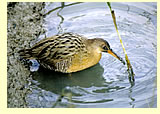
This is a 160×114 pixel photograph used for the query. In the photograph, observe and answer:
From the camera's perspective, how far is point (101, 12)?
877 cm

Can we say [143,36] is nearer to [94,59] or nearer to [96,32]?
[96,32]

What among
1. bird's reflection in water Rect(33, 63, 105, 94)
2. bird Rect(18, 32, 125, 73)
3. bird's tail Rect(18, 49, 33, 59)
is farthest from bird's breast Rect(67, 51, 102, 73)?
bird's tail Rect(18, 49, 33, 59)

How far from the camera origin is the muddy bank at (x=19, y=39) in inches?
230

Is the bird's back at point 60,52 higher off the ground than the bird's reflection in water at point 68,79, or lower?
higher

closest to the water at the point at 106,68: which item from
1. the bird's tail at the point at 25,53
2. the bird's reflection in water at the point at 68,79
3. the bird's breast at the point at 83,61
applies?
the bird's reflection in water at the point at 68,79

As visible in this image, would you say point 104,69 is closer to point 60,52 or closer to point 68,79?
point 68,79

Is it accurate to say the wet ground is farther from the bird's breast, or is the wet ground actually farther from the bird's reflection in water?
the bird's breast

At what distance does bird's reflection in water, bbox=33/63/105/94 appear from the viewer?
20.1 feet

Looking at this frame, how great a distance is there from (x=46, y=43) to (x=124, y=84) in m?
1.91

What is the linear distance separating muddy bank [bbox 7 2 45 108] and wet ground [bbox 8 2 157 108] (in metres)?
0.12

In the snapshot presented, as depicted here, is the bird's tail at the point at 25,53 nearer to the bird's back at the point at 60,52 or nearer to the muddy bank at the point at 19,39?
the bird's back at the point at 60,52

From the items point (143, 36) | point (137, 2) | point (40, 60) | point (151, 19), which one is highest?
point (137, 2)

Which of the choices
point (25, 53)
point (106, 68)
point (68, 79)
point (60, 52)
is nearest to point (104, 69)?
point (106, 68)

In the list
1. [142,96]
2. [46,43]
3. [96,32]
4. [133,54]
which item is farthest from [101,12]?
[142,96]
